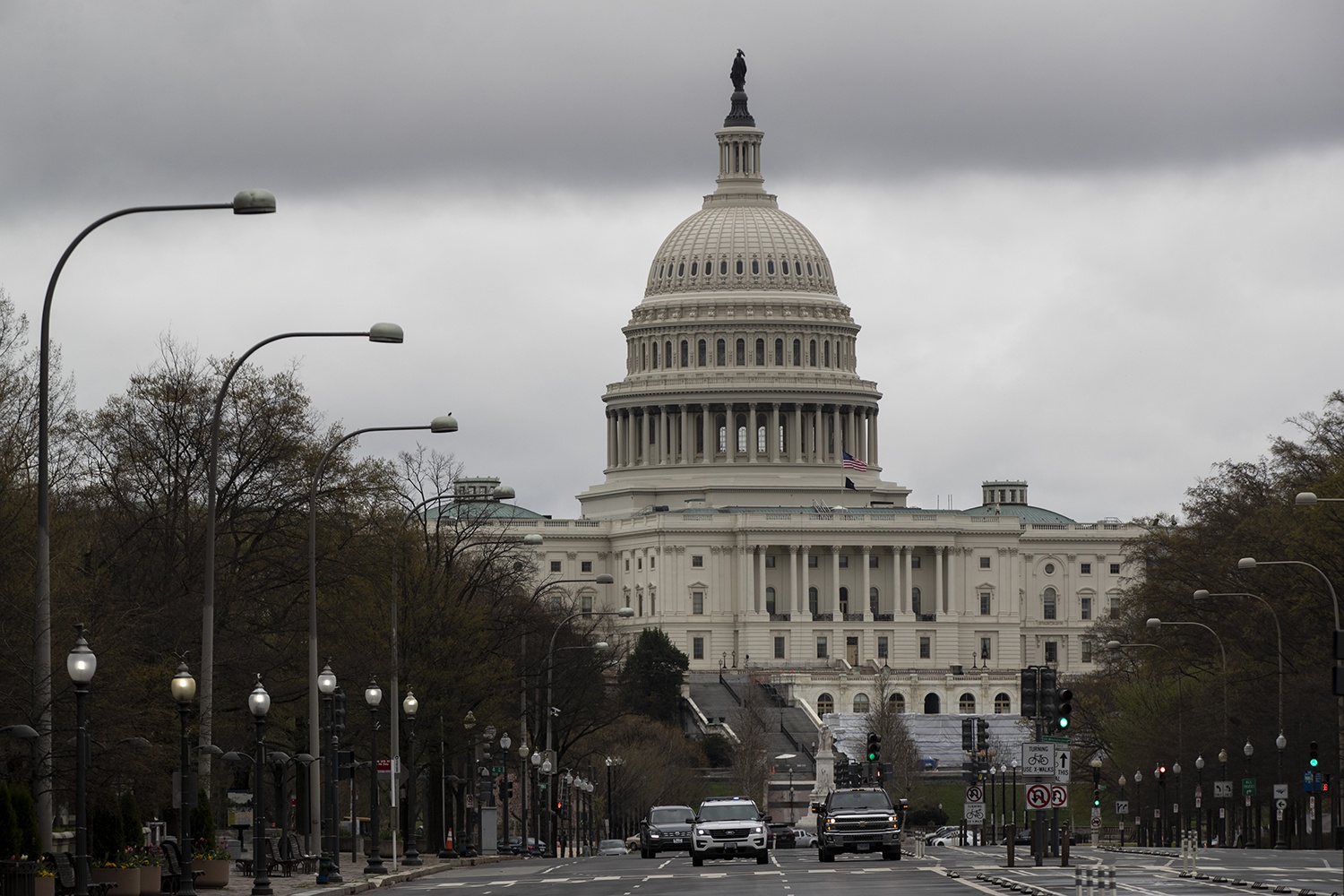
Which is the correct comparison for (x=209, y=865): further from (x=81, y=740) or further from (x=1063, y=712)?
(x=1063, y=712)

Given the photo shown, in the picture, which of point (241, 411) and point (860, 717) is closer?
point (241, 411)

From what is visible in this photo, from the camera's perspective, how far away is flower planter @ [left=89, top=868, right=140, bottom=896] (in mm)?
40875

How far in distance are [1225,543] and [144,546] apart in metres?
42.4

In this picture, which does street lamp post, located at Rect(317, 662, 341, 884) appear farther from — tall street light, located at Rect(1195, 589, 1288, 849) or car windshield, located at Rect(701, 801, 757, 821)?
tall street light, located at Rect(1195, 589, 1288, 849)

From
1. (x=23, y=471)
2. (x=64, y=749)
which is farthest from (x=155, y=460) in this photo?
(x=64, y=749)

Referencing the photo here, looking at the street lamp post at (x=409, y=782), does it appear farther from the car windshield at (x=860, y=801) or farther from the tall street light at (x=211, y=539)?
the tall street light at (x=211, y=539)

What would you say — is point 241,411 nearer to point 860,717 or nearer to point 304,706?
point 304,706

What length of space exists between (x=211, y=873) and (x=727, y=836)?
66.9 ft

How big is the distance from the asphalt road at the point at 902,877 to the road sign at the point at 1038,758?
185 cm

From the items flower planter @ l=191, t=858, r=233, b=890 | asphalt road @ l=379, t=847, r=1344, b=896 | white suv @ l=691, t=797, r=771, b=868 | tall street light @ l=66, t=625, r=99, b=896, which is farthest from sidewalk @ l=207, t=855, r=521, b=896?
tall street light @ l=66, t=625, r=99, b=896

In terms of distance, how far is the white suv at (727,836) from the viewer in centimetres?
6481

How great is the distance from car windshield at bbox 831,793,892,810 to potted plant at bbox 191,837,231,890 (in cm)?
2286

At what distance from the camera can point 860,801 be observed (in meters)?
67.3

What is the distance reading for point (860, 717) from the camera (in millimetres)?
183875
